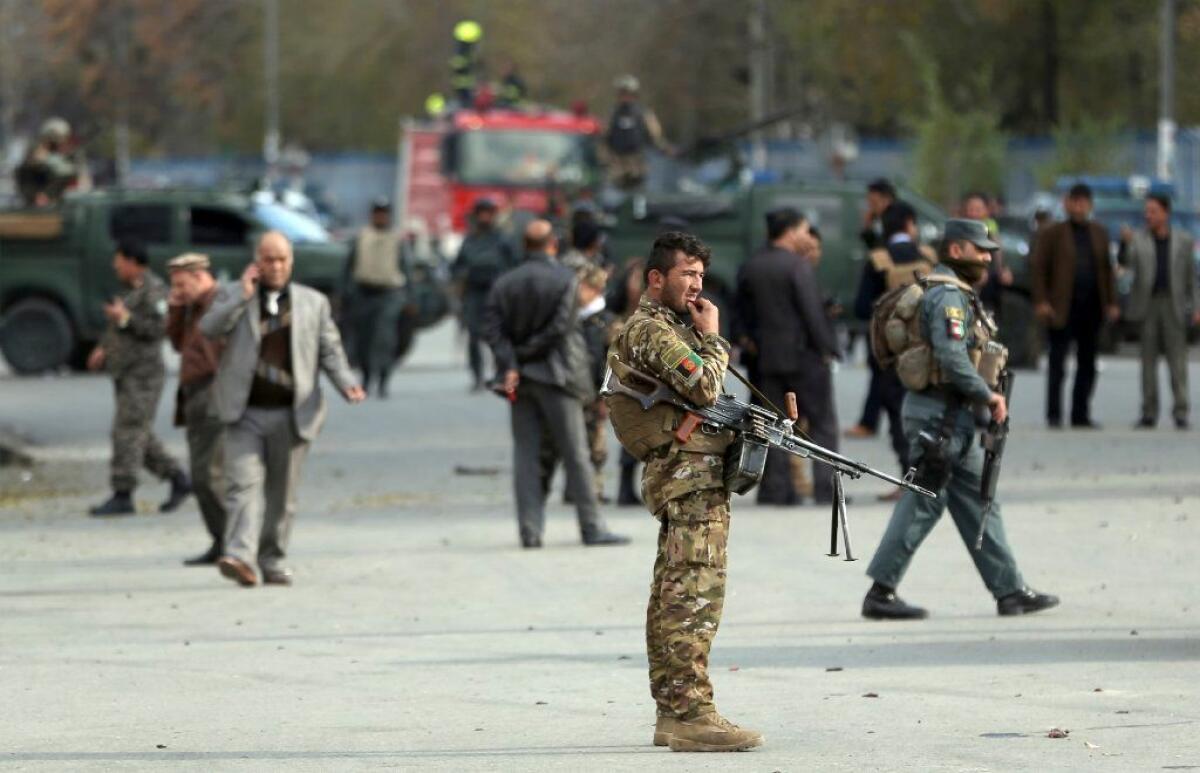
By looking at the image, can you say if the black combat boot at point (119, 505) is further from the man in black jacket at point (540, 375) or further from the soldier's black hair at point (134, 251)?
the man in black jacket at point (540, 375)

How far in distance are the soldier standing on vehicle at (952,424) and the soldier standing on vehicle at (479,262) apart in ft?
41.0

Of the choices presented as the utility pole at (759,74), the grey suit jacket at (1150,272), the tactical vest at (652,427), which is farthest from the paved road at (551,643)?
the utility pole at (759,74)

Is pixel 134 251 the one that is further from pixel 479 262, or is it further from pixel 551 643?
pixel 479 262

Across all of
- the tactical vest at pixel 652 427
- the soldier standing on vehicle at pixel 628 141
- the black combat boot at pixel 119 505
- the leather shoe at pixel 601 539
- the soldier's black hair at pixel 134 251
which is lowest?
the black combat boot at pixel 119 505

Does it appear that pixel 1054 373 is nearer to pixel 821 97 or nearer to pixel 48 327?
pixel 48 327

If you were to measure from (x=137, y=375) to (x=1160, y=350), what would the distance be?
8.03 m

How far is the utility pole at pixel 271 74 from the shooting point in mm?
83750

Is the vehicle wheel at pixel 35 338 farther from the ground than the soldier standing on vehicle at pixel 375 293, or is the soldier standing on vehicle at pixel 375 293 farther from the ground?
the soldier standing on vehicle at pixel 375 293

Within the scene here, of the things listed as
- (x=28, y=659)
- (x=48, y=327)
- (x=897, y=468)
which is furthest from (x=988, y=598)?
(x=48, y=327)

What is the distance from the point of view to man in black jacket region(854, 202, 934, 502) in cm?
1538

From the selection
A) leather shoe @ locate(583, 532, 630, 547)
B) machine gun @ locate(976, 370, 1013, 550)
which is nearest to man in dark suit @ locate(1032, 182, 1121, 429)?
leather shoe @ locate(583, 532, 630, 547)

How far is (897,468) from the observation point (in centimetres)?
1755

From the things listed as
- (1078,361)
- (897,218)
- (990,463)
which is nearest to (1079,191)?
(1078,361)

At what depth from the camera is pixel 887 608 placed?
37.1 ft
